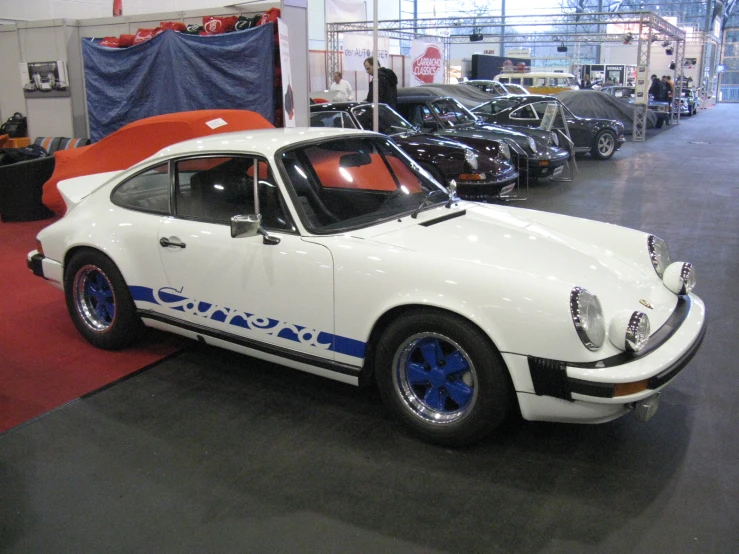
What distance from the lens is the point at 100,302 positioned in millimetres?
4156

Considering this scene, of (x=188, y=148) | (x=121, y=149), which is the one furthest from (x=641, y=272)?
(x=121, y=149)

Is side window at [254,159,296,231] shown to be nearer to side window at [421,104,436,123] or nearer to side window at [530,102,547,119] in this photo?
side window at [421,104,436,123]

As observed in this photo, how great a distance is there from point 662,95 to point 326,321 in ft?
Result: 80.5

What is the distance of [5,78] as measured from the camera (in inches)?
446

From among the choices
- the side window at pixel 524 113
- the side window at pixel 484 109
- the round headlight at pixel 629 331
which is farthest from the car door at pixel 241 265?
the side window at pixel 484 109

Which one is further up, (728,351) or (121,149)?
(121,149)

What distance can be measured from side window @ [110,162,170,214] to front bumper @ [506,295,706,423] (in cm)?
228

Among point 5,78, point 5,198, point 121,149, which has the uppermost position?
point 5,78

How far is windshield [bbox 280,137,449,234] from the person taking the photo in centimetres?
333

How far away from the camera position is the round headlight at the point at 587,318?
2.60m

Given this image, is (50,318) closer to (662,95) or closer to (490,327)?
(490,327)

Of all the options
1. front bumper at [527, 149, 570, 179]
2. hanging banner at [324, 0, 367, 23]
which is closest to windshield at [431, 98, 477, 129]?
front bumper at [527, 149, 570, 179]

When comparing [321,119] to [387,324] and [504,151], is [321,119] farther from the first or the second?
[387,324]

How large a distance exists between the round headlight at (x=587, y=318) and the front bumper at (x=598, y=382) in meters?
0.09
